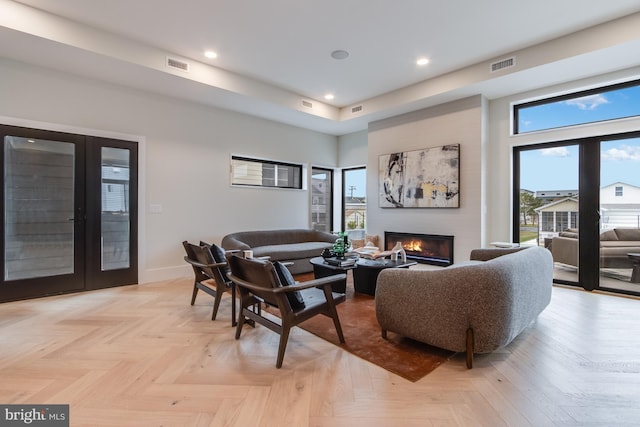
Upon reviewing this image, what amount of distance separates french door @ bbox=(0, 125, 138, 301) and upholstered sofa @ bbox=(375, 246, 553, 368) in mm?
4062

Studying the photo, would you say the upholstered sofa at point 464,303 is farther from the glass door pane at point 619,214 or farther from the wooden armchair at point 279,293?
the glass door pane at point 619,214

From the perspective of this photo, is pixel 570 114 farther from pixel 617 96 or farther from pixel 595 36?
pixel 595 36

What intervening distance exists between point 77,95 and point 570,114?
23.2 ft

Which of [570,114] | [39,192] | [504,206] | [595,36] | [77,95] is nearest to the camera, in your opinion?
[595,36]

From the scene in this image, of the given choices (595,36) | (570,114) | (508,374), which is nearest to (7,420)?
(508,374)

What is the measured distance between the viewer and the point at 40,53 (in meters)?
3.66

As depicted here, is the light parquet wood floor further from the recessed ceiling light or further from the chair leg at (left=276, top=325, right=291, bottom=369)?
the recessed ceiling light

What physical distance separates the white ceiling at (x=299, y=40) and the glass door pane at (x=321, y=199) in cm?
260

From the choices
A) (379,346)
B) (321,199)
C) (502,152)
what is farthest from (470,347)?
(321,199)

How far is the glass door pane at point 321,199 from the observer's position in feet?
24.5

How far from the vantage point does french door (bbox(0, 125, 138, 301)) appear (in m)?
3.85

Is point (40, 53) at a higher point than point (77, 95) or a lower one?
higher

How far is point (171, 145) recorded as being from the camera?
5113 mm

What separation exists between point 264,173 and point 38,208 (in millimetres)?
3638
